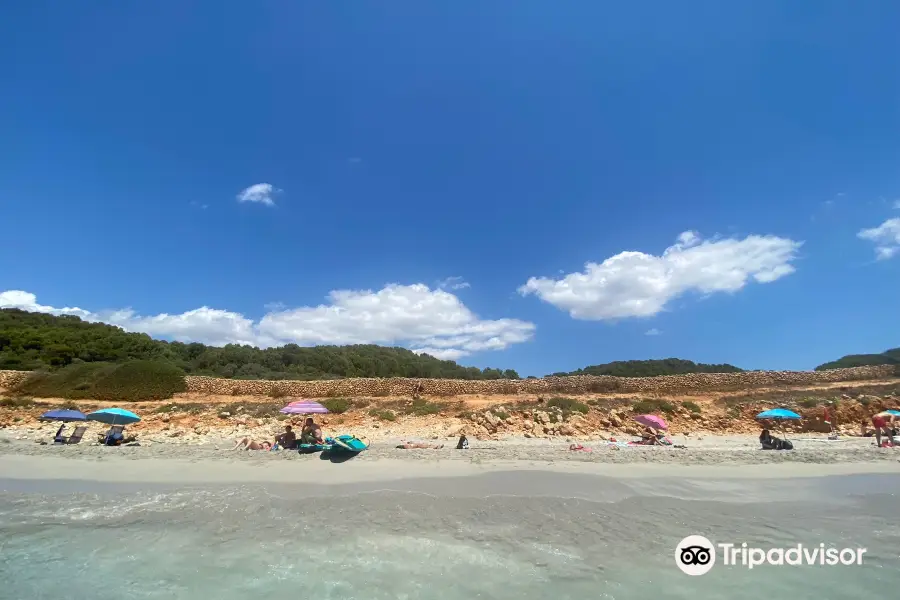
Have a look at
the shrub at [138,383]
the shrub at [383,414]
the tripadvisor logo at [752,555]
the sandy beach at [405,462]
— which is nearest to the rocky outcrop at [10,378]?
the shrub at [138,383]

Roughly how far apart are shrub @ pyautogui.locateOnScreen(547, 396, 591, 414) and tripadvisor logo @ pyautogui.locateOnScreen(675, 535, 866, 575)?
15.8 m

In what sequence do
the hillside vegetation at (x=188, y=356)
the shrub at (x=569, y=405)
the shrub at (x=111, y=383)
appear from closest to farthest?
1. the shrub at (x=569, y=405)
2. the shrub at (x=111, y=383)
3. the hillside vegetation at (x=188, y=356)

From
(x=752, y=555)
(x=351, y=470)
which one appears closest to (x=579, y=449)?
(x=351, y=470)

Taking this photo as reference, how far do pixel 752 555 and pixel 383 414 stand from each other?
18.5 m

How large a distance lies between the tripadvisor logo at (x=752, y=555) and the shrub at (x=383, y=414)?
17.1m

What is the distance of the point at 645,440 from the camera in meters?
16.9

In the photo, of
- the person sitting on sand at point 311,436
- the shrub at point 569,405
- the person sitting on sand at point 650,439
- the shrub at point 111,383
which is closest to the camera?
the person sitting on sand at point 311,436

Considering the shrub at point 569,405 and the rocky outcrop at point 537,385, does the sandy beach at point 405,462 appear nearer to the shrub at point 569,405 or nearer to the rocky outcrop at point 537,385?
the shrub at point 569,405

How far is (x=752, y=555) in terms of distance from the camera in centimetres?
711

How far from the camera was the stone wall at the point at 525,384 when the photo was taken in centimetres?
3225

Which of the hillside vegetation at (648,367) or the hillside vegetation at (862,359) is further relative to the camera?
the hillside vegetation at (648,367)

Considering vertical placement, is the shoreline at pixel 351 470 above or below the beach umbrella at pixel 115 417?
below

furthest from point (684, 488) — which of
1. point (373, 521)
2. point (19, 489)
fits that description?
point (19, 489)

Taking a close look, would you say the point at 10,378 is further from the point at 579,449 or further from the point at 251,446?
the point at 579,449
